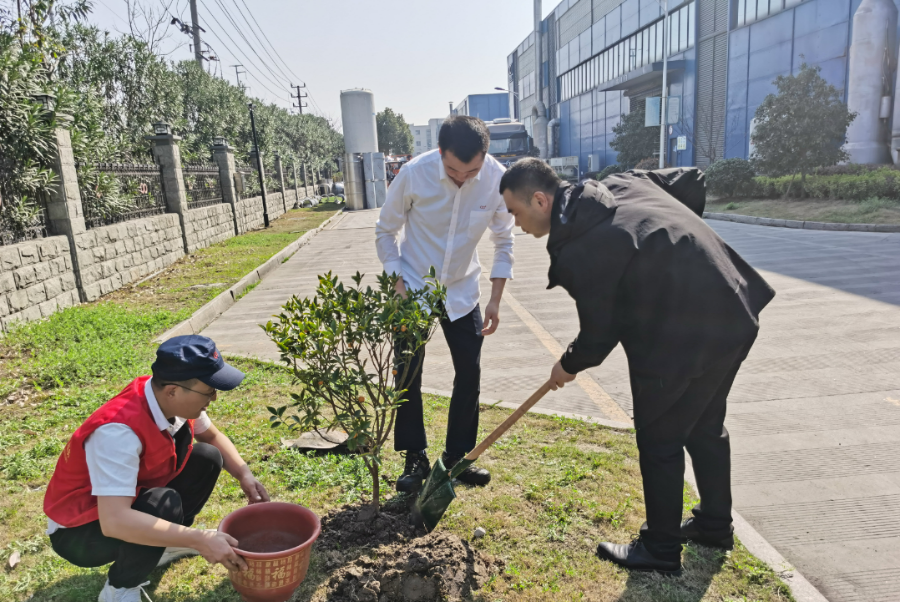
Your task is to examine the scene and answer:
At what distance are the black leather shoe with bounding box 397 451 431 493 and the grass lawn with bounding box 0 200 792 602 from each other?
0.16m

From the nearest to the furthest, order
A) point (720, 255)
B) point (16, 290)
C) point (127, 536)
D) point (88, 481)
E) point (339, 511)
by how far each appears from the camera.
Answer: point (127, 536)
point (88, 481)
point (720, 255)
point (339, 511)
point (16, 290)

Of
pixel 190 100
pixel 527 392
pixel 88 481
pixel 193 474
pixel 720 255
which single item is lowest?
pixel 527 392

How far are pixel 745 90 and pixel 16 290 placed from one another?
1101 inches

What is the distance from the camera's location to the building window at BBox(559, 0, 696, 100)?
107ft

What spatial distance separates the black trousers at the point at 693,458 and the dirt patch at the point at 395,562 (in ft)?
2.40

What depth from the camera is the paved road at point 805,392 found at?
114 inches

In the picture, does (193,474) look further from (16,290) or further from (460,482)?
(16,290)

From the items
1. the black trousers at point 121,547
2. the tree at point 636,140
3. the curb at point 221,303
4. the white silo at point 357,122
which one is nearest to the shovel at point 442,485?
the black trousers at point 121,547

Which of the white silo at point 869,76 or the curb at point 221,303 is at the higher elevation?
the white silo at point 869,76

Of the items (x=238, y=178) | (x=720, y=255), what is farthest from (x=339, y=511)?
(x=238, y=178)

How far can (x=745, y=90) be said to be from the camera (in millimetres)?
26734

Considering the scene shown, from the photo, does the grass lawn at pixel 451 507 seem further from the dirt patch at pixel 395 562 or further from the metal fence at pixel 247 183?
the metal fence at pixel 247 183

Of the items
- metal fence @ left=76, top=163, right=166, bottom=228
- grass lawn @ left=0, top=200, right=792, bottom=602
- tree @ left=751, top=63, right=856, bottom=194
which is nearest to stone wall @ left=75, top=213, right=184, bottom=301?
metal fence @ left=76, top=163, right=166, bottom=228

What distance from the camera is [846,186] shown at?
54.4ft
